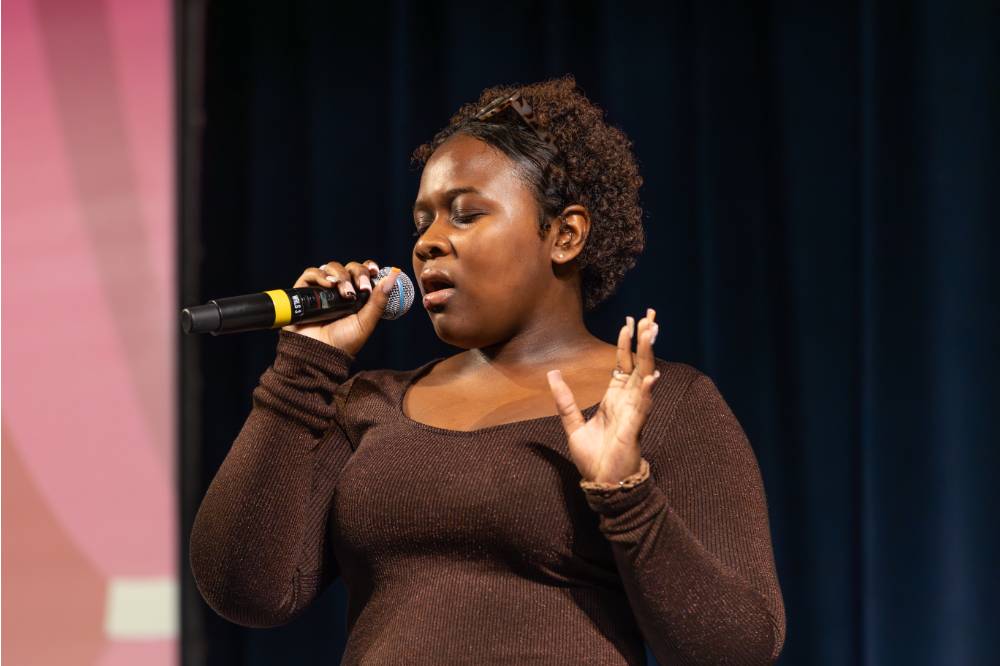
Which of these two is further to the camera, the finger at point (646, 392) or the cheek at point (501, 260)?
the cheek at point (501, 260)

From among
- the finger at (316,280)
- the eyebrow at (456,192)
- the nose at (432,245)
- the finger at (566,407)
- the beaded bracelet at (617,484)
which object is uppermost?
the eyebrow at (456,192)

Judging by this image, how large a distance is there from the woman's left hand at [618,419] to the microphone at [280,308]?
13.7 inches

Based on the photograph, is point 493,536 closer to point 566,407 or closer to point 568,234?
point 566,407

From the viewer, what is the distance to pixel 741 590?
129 cm

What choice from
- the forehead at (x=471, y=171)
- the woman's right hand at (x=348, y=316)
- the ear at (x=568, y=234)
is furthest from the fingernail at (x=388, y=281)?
the ear at (x=568, y=234)

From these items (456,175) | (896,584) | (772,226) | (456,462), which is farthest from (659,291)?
(456,462)

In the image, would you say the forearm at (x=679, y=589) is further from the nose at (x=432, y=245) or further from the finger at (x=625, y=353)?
the nose at (x=432, y=245)

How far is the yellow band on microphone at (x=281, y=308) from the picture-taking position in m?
1.46

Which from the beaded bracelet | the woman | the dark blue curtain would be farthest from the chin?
the dark blue curtain

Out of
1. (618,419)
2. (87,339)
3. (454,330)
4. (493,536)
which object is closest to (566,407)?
(618,419)

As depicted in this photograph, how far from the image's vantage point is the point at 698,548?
127 centimetres

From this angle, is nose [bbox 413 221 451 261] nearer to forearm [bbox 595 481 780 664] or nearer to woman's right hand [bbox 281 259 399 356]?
woman's right hand [bbox 281 259 399 356]

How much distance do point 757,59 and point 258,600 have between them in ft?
4.81

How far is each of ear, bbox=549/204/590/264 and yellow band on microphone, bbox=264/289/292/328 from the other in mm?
367
